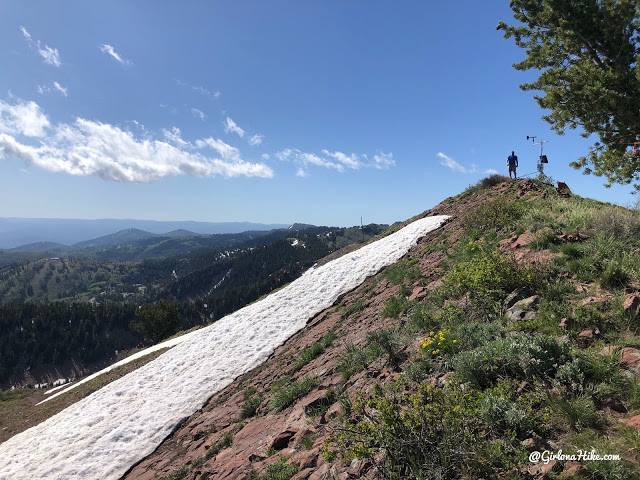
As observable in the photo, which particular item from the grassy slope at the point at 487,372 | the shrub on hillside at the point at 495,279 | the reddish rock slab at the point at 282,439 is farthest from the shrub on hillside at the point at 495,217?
Result: the reddish rock slab at the point at 282,439

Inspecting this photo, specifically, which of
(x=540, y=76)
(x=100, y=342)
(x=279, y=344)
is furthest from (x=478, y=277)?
(x=100, y=342)

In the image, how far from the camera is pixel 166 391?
1269 centimetres

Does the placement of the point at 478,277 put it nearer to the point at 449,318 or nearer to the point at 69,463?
the point at 449,318

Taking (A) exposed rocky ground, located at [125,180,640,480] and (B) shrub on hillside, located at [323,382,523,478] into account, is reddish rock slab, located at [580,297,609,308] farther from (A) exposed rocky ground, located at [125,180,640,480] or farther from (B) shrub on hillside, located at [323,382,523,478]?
(B) shrub on hillside, located at [323,382,523,478]

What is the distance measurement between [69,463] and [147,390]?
12.6ft

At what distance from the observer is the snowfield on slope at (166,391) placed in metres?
9.90

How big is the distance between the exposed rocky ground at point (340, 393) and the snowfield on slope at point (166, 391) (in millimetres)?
1011

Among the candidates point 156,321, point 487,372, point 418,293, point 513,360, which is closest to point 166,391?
point 418,293

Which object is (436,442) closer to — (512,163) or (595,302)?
(595,302)

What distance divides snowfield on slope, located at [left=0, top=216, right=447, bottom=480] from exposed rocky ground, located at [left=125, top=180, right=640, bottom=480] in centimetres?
101

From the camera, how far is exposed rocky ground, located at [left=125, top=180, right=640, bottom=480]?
3678mm

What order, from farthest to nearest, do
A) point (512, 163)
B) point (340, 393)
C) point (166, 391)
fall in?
point (512, 163) < point (166, 391) < point (340, 393)

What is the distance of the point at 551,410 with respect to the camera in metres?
3.62

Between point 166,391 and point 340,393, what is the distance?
32.5ft
